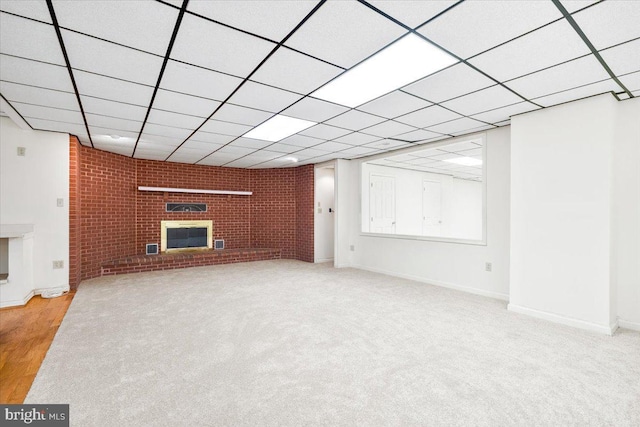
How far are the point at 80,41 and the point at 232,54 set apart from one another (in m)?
1.00

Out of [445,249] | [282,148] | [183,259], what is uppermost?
[282,148]

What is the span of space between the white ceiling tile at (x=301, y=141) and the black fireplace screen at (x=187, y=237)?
Result: 12.2 feet

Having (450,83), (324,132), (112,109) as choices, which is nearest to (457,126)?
(450,83)

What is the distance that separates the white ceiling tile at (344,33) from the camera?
1.80 meters

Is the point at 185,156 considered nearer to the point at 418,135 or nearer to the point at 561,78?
the point at 418,135

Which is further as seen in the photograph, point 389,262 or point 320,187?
point 320,187

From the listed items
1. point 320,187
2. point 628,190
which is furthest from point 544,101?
point 320,187

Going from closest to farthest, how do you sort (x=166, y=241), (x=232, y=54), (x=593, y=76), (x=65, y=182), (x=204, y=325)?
(x=232, y=54), (x=593, y=76), (x=204, y=325), (x=65, y=182), (x=166, y=241)

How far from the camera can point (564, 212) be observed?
3285 mm

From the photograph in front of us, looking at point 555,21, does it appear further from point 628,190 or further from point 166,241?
point 166,241

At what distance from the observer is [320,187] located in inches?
293

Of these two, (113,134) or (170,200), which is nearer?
(113,134)

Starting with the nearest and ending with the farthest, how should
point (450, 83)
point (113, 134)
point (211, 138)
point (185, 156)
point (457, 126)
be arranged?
point (450, 83), point (457, 126), point (113, 134), point (211, 138), point (185, 156)

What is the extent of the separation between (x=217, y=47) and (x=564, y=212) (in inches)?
148
